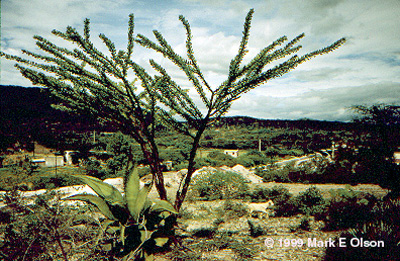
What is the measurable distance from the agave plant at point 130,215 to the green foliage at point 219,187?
5783mm

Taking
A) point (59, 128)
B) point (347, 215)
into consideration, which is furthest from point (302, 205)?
point (59, 128)

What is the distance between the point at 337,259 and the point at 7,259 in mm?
3990

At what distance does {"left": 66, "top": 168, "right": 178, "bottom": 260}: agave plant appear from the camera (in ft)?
8.14

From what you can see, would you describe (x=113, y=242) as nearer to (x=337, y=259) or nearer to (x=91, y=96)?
(x=91, y=96)

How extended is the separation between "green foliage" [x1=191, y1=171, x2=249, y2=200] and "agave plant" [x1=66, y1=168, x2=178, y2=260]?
5.78m

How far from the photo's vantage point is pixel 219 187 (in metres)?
8.59

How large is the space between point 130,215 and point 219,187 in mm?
6395

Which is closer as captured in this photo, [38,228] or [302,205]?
[38,228]

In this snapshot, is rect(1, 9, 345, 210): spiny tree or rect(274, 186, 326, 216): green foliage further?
rect(274, 186, 326, 216): green foliage

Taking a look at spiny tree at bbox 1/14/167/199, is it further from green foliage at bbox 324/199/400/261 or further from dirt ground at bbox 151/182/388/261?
green foliage at bbox 324/199/400/261

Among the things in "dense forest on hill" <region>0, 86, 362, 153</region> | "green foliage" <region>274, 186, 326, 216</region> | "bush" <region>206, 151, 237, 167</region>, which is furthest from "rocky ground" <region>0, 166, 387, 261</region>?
"bush" <region>206, 151, 237, 167</region>

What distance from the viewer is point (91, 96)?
9.46ft

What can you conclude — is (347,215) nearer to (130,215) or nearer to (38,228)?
(130,215)

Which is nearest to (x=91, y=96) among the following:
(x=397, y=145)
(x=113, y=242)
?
(x=113, y=242)
